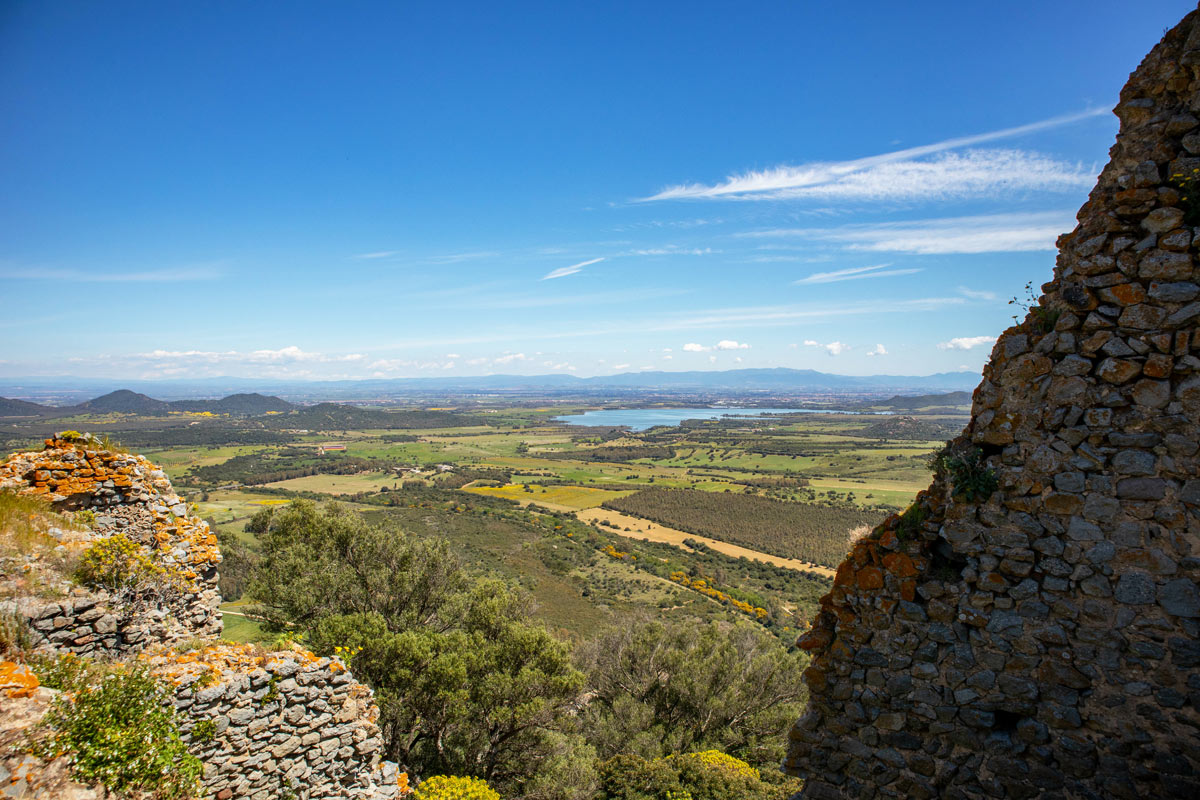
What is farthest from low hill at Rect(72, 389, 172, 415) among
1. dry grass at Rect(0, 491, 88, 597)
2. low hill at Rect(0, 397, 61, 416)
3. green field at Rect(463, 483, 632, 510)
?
dry grass at Rect(0, 491, 88, 597)

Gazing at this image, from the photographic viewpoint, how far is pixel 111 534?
7785 mm

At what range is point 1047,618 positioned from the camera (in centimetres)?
413

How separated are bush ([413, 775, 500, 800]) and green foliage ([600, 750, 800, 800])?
291cm

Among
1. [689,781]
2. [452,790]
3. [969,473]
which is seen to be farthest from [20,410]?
[969,473]

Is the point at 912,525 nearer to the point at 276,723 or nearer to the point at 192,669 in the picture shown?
the point at 276,723

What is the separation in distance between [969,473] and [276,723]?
26.9ft

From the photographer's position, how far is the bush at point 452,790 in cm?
827

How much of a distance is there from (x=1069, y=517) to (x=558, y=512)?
229 feet

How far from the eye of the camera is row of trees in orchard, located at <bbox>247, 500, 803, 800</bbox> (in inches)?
423

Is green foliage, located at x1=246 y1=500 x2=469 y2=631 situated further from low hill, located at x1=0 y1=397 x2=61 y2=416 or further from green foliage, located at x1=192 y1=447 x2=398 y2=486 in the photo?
low hill, located at x1=0 y1=397 x2=61 y2=416

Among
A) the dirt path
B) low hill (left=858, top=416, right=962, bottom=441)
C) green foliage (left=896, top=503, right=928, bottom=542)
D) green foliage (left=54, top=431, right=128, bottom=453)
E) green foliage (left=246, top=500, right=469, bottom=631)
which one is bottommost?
the dirt path

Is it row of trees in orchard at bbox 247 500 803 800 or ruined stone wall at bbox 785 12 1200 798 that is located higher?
ruined stone wall at bbox 785 12 1200 798

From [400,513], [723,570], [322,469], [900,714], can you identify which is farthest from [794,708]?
[322,469]

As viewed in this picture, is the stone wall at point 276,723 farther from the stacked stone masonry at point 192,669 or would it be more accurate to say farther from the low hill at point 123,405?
the low hill at point 123,405
